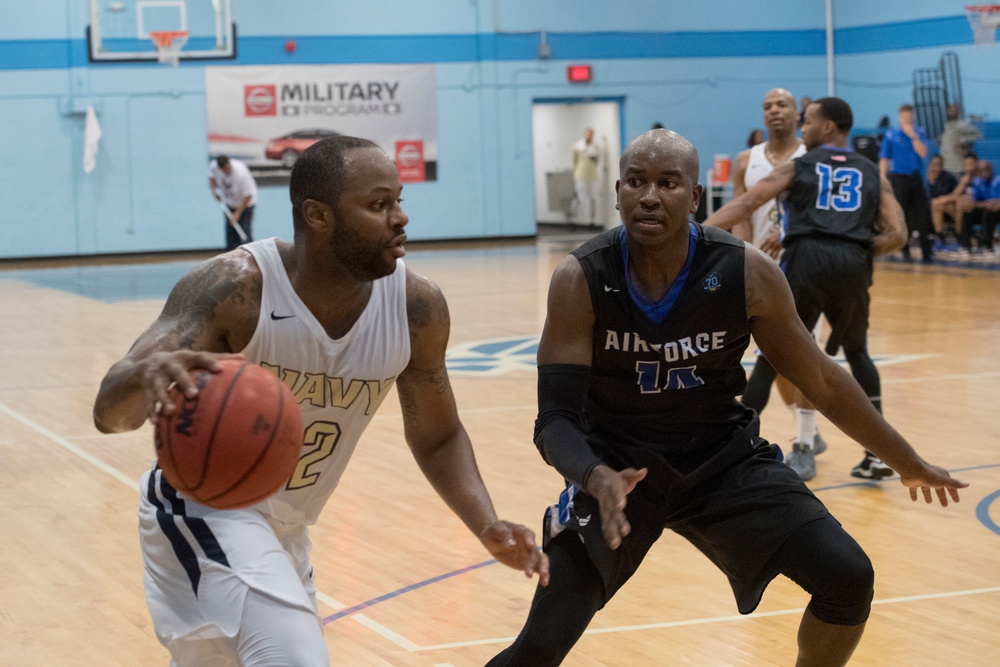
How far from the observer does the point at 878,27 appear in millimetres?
23516

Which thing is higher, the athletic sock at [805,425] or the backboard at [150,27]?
the backboard at [150,27]

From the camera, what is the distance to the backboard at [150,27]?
69.5 ft

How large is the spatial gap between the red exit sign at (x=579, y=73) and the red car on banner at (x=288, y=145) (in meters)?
4.52

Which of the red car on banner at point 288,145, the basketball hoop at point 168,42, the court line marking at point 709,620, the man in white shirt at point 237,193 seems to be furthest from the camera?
the red car on banner at point 288,145

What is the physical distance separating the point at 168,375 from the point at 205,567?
1.68ft

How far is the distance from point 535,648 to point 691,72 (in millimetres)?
22561

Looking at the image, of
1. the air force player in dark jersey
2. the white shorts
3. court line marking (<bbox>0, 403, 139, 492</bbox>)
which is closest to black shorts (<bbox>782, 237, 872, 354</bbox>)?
the air force player in dark jersey

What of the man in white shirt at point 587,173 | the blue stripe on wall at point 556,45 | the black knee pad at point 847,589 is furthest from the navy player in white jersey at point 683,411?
the man in white shirt at point 587,173

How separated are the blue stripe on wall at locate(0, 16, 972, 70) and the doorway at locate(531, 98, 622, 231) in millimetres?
1103

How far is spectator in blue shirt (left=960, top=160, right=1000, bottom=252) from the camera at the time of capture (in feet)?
56.9

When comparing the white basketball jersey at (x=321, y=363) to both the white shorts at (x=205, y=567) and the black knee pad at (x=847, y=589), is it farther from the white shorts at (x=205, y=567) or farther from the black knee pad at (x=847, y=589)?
the black knee pad at (x=847, y=589)

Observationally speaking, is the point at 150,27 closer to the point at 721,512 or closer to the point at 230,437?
the point at 721,512

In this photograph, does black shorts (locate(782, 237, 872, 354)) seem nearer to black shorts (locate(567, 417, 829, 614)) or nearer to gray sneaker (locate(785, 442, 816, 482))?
gray sneaker (locate(785, 442, 816, 482))

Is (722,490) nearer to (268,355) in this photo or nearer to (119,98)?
(268,355)
